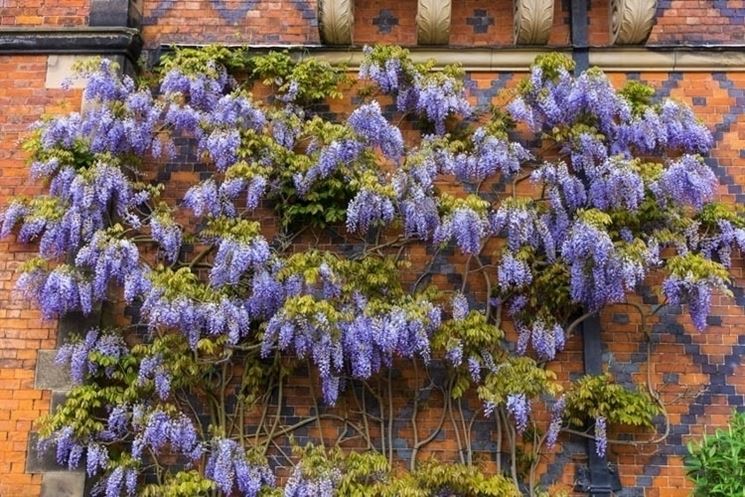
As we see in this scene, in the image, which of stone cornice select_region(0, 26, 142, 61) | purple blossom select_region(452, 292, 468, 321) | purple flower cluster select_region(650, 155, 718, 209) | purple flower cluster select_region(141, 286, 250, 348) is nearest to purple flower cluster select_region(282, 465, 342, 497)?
purple flower cluster select_region(141, 286, 250, 348)

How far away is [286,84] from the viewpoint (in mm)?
6969

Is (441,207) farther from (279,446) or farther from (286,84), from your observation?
(279,446)

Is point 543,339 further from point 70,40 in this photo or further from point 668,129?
point 70,40

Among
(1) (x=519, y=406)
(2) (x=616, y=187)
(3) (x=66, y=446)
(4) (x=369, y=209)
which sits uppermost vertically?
(2) (x=616, y=187)

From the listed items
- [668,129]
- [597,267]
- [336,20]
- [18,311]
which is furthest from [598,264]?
[18,311]

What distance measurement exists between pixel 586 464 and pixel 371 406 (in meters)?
1.68

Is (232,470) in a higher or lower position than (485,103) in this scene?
lower

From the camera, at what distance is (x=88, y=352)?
632 centimetres

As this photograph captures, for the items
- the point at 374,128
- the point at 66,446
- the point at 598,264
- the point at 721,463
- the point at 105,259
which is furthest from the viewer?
the point at 374,128

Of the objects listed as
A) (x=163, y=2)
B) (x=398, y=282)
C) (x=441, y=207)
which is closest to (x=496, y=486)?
(x=398, y=282)

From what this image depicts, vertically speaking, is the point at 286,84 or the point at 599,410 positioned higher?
the point at 286,84

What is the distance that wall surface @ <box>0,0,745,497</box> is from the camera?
251 inches

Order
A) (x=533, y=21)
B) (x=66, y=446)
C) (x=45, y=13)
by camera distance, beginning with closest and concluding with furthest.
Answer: (x=66, y=446) → (x=533, y=21) → (x=45, y=13)

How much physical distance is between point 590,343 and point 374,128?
7.78ft
